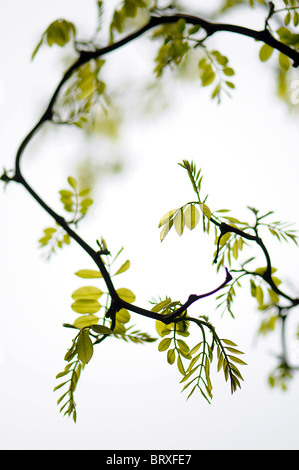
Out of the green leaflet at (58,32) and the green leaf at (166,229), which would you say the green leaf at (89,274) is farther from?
the green leaflet at (58,32)

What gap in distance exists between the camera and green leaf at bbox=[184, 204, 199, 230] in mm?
269

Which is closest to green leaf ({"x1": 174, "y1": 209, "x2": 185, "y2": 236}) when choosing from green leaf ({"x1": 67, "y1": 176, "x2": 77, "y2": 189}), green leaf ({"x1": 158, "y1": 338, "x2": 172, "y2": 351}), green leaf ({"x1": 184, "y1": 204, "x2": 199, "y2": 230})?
green leaf ({"x1": 184, "y1": 204, "x2": 199, "y2": 230})

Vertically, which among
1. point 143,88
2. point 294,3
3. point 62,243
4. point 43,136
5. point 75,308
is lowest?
point 75,308

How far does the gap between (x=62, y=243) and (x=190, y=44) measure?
31cm

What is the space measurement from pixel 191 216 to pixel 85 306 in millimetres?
135

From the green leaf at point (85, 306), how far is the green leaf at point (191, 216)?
12 cm

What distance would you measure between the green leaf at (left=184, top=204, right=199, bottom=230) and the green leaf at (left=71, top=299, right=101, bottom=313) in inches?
4.9

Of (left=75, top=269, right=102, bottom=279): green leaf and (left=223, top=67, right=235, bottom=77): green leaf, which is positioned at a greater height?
(left=223, top=67, right=235, bottom=77): green leaf

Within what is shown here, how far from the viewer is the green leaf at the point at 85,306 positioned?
1.09ft

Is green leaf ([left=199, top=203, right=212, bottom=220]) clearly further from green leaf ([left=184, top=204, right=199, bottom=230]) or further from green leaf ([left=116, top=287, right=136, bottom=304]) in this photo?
green leaf ([left=116, top=287, right=136, bottom=304])

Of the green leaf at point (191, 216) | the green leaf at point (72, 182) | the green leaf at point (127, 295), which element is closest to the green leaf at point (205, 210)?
the green leaf at point (191, 216)

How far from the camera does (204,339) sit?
0.30m
